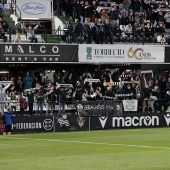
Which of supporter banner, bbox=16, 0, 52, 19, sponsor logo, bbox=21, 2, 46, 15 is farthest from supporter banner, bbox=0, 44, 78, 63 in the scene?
sponsor logo, bbox=21, 2, 46, 15

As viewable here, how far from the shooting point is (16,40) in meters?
42.1

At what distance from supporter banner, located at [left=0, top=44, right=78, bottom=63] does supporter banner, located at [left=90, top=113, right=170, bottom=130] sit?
8220mm

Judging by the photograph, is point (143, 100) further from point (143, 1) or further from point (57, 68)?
point (143, 1)

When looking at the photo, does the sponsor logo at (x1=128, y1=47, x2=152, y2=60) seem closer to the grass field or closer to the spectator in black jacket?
the spectator in black jacket

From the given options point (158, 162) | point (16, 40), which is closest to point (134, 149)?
point (158, 162)

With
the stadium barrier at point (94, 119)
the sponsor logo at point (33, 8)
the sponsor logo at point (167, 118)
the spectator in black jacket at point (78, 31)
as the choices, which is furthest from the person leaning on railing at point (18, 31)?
the sponsor logo at point (167, 118)

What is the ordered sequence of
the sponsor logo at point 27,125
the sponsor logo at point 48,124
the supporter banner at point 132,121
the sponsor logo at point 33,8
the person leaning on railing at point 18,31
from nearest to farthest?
1. the sponsor logo at point 27,125
2. the sponsor logo at point 48,124
3. the supporter banner at point 132,121
4. the person leaning on railing at point 18,31
5. the sponsor logo at point 33,8

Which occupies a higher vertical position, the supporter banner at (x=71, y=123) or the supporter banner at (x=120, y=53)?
the supporter banner at (x=120, y=53)

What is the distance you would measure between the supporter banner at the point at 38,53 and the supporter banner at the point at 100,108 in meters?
7.37

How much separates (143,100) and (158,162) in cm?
2225

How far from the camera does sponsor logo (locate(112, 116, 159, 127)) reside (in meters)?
37.1

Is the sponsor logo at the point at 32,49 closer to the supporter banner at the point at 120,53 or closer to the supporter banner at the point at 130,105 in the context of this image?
the supporter banner at the point at 120,53

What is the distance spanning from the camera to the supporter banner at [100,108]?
36.6m

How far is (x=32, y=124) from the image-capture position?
34.4 m
